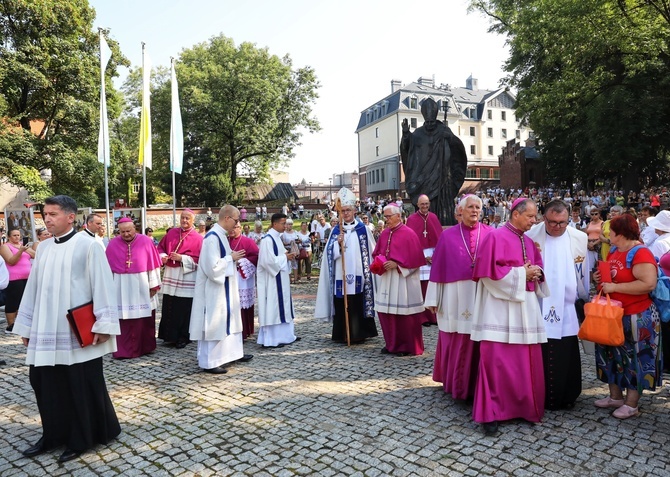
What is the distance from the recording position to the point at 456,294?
16.8 ft

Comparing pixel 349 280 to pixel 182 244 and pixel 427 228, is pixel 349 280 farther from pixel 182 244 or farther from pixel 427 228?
pixel 182 244

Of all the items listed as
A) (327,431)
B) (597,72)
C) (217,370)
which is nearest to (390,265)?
(217,370)

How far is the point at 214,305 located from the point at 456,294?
2.89m

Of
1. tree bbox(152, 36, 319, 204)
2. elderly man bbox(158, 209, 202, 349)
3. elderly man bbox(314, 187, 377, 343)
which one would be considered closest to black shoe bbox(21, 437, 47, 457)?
elderly man bbox(158, 209, 202, 349)

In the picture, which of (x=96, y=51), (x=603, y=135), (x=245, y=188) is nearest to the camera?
(x=603, y=135)

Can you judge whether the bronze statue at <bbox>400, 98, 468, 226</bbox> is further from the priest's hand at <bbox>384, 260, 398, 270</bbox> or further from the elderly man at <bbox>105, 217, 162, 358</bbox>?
the elderly man at <bbox>105, 217, 162, 358</bbox>

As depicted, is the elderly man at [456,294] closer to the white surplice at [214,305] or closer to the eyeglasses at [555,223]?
the eyeglasses at [555,223]

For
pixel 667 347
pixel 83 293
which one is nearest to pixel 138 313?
pixel 83 293

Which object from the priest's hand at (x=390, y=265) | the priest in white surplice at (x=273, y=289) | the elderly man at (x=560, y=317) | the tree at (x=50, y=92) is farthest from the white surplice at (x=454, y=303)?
the tree at (x=50, y=92)

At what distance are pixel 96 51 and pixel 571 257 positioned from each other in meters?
27.7

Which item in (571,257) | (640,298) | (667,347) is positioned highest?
(571,257)

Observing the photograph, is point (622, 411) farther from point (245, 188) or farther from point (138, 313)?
point (245, 188)

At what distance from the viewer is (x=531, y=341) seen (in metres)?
4.18

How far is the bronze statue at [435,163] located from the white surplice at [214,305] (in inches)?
236
